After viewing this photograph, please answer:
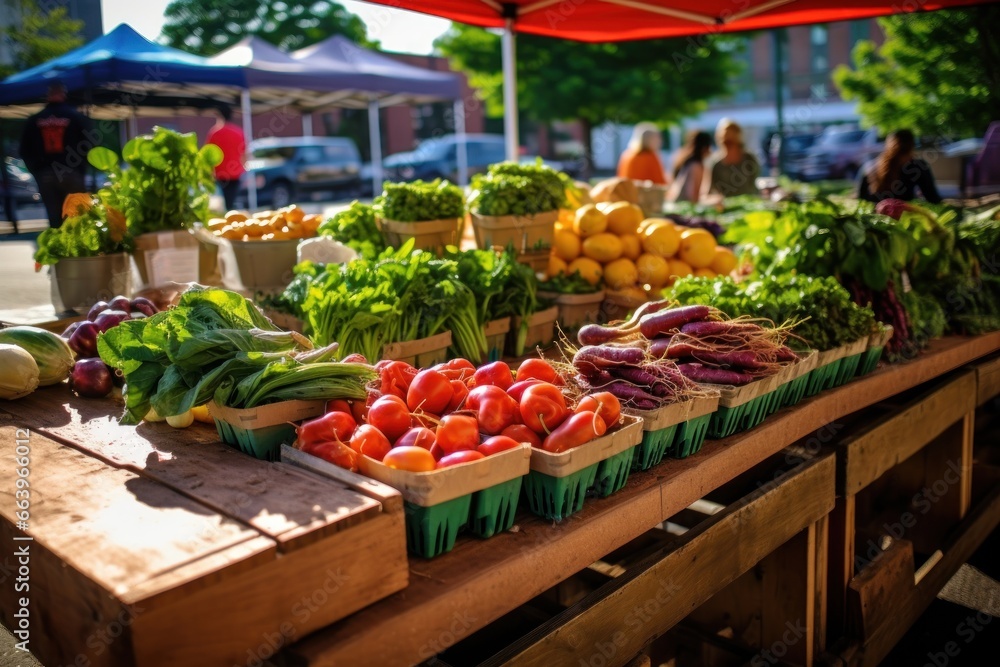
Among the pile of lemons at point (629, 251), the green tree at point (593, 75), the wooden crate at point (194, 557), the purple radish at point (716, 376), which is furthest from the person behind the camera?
the green tree at point (593, 75)

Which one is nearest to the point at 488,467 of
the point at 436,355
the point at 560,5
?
the point at 436,355

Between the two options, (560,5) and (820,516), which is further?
(560,5)

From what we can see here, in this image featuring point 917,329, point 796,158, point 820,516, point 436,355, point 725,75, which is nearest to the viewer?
point 820,516

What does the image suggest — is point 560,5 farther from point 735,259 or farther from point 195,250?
point 195,250

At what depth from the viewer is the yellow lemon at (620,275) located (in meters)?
3.94

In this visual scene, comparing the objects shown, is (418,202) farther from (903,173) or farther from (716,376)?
(903,173)

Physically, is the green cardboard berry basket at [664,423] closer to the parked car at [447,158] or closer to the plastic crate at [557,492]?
the plastic crate at [557,492]

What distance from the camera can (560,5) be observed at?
512 centimetres

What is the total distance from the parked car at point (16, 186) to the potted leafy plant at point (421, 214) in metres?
2.49

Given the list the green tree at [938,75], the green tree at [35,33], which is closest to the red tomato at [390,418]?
the green tree at [35,33]

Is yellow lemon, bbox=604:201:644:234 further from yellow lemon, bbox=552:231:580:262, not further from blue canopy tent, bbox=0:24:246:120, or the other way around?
blue canopy tent, bbox=0:24:246:120

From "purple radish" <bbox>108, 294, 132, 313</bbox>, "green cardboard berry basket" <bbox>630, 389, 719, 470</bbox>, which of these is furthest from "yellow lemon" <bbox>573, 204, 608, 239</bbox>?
"purple radish" <bbox>108, 294, 132, 313</bbox>

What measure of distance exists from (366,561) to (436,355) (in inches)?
55.9

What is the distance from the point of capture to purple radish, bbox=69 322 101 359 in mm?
2695
